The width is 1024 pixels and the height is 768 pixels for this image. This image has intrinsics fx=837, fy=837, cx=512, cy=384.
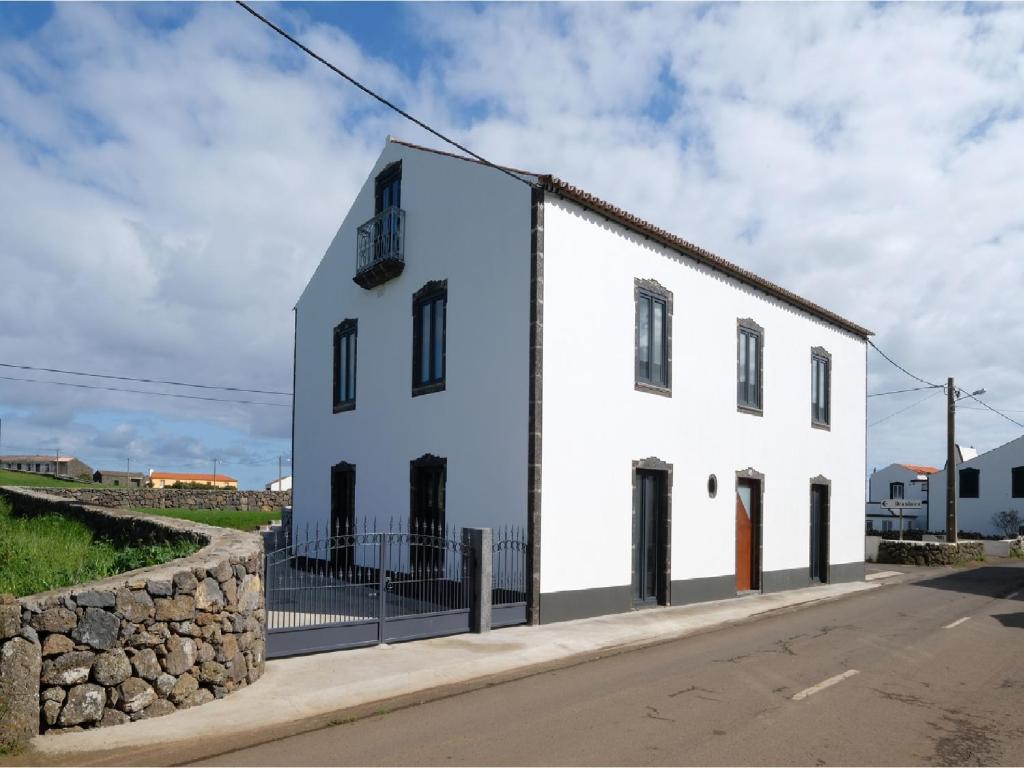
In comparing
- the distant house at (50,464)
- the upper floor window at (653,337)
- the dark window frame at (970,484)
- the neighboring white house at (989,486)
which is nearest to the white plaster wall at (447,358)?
Result: the upper floor window at (653,337)

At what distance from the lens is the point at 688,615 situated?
16.1 meters

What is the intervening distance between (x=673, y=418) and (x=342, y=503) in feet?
28.1

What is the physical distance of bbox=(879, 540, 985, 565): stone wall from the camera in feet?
106

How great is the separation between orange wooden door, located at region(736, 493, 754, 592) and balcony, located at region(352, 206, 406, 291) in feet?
31.7

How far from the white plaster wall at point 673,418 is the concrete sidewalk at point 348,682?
4.92ft

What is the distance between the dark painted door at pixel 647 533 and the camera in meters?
16.5

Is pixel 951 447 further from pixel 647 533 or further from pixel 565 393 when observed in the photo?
pixel 565 393

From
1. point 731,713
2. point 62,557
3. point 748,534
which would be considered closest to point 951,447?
point 748,534

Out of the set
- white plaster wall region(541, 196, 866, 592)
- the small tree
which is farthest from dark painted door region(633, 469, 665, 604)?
the small tree

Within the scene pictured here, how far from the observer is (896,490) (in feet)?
234

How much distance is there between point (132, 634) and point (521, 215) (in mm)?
9619

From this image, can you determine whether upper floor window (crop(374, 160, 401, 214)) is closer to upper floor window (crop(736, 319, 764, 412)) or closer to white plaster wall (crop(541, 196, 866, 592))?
white plaster wall (crop(541, 196, 866, 592))

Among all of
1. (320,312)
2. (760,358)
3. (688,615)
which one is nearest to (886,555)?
(760,358)

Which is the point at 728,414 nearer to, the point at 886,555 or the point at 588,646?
the point at 588,646
